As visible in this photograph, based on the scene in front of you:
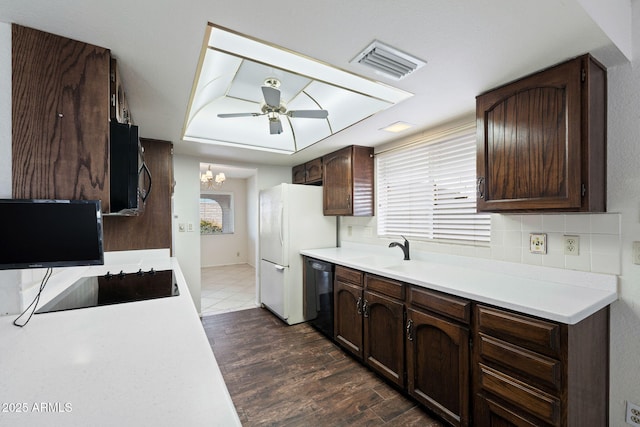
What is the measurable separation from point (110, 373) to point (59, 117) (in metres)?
1.06

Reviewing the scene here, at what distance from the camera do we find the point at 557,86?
141 cm

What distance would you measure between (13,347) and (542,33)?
2325mm

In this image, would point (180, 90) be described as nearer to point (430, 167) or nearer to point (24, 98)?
point (24, 98)

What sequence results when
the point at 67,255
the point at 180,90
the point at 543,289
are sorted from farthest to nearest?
the point at 180,90 < the point at 543,289 < the point at 67,255

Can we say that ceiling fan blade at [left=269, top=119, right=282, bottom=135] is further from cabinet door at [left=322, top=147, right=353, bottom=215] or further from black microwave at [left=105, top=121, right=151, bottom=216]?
black microwave at [left=105, top=121, right=151, bottom=216]

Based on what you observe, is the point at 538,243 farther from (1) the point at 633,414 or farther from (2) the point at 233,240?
(2) the point at 233,240

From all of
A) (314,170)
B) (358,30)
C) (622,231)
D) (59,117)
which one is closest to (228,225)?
Answer: (314,170)

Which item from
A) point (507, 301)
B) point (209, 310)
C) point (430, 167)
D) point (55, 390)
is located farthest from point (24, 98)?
point (209, 310)

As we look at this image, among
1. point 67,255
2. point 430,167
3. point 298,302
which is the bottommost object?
point 298,302

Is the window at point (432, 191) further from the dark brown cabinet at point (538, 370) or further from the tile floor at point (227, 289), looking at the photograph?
the tile floor at point (227, 289)

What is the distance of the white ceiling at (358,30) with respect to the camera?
1032 mm

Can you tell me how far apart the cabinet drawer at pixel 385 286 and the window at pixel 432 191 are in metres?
0.73

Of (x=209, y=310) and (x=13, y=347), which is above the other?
(x=13, y=347)

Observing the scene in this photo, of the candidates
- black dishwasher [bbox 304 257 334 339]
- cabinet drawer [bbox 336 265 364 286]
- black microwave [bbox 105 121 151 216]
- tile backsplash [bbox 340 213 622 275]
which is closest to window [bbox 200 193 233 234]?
black dishwasher [bbox 304 257 334 339]
